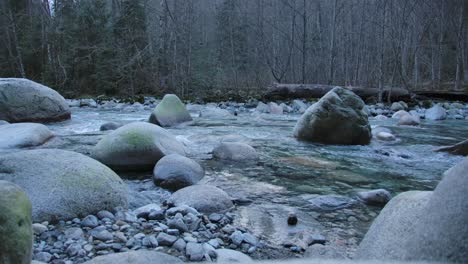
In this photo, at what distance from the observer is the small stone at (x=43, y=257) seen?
242cm

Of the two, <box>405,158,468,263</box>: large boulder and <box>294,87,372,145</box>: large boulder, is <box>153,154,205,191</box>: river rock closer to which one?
<box>405,158,468,263</box>: large boulder

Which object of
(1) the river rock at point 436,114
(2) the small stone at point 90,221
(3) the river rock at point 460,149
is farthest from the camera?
(1) the river rock at point 436,114

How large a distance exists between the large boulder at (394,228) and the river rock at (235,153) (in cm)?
311

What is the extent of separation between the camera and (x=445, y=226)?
5.84 ft

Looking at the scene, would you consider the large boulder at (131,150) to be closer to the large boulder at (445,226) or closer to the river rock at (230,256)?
the river rock at (230,256)

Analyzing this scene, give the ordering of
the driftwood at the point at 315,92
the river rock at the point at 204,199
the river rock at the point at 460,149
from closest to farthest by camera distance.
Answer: the river rock at the point at 204,199
the river rock at the point at 460,149
the driftwood at the point at 315,92

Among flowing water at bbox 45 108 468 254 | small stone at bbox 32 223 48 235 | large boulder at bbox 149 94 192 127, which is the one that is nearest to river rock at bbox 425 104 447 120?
flowing water at bbox 45 108 468 254

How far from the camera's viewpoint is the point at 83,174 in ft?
11.5

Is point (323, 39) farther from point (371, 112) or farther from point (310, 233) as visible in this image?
point (310, 233)

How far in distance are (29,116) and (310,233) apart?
7.85m

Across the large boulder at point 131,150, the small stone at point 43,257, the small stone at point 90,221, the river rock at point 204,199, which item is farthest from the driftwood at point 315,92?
the small stone at point 43,257

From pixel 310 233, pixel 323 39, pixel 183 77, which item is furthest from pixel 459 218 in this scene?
pixel 323 39

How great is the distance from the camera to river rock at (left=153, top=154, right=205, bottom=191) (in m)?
4.23

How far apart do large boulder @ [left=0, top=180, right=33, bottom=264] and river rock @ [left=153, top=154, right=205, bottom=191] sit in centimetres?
234
